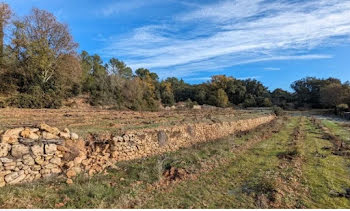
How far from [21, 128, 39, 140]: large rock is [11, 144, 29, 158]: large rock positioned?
339 millimetres

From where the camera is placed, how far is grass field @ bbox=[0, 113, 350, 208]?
427 centimetres

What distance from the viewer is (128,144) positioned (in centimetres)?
775

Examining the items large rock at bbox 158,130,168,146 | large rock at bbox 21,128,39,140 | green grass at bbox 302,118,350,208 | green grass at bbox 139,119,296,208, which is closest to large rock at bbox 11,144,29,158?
large rock at bbox 21,128,39,140

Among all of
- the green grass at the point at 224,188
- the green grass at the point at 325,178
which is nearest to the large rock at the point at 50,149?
the green grass at the point at 224,188

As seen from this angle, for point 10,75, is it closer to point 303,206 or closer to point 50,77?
point 50,77

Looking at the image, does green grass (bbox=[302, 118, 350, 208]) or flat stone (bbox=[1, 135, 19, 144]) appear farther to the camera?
flat stone (bbox=[1, 135, 19, 144])

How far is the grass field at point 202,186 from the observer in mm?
4266

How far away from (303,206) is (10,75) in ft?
92.9

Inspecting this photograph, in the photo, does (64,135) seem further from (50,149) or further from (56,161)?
(56,161)

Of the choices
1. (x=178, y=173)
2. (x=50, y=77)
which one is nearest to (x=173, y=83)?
(x=50, y=77)

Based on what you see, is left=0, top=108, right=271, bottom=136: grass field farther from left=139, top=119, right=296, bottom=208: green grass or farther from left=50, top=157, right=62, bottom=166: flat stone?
left=139, top=119, right=296, bottom=208: green grass

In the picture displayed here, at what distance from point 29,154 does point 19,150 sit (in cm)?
25

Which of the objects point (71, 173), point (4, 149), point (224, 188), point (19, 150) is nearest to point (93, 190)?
point (71, 173)

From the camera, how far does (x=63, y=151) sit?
5.93 metres
